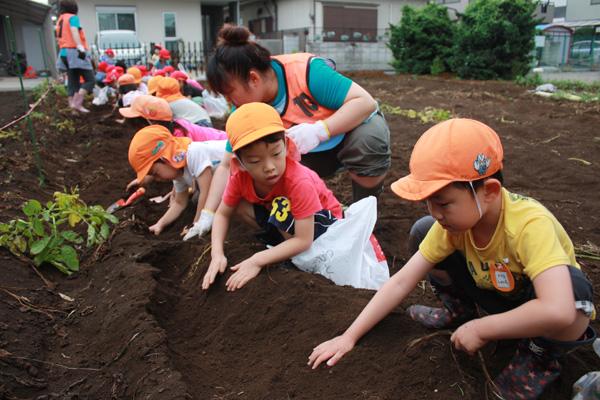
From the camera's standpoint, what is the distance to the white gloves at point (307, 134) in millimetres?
2846

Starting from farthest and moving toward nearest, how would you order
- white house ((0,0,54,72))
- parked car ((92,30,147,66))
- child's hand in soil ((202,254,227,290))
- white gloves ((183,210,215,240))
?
parked car ((92,30,147,66)) < white house ((0,0,54,72)) < white gloves ((183,210,215,240)) < child's hand in soil ((202,254,227,290))

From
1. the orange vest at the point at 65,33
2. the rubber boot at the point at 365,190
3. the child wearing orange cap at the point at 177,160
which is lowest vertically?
the rubber boot at the point at 365,190

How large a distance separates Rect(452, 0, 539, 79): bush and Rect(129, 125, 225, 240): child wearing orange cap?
14085 millimetres

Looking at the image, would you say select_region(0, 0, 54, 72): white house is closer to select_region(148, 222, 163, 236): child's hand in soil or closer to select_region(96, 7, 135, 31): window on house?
select_region(96, 7, 135, 31): window on house

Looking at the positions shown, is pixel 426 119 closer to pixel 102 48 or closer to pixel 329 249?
pixel 329 249

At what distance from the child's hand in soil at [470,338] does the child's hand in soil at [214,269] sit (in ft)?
4.42

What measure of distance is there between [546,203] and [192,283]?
2.86 m

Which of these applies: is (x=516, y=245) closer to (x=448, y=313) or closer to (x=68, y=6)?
(x=448, y=313)

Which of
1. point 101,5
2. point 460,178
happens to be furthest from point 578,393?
point 101,5

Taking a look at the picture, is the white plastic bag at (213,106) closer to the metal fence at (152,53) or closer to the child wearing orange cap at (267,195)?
the child wearing orange cap at (267,195)

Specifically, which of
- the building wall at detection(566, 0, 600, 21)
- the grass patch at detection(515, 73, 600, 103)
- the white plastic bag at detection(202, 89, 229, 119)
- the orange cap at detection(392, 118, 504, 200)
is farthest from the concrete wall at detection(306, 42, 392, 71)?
the orange cap at detection(392, 118, 504, 200)

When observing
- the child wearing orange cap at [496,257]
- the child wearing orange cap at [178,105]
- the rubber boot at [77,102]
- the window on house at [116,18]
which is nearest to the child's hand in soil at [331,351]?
the child wearing orange cap at [496,257]

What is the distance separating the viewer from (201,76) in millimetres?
19281

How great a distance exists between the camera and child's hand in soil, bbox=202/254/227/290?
263 cm
